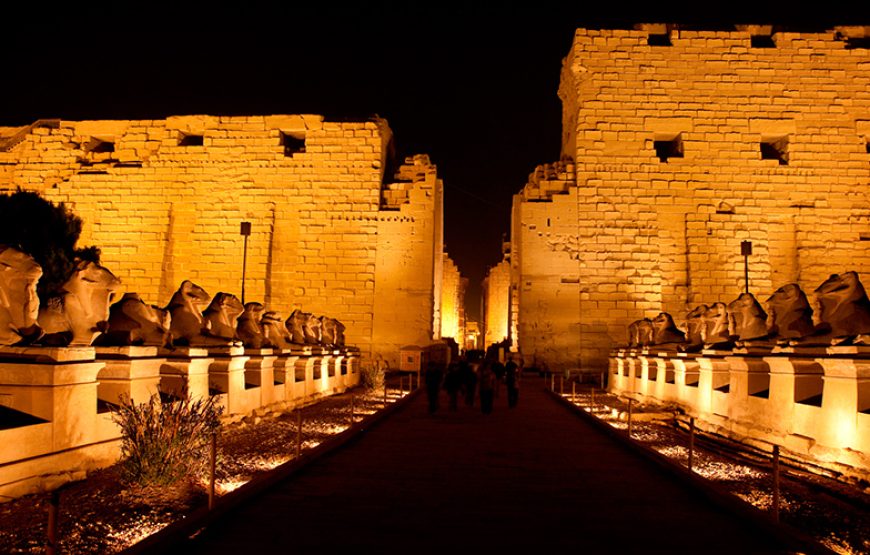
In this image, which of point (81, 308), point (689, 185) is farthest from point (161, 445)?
point (689, 185)

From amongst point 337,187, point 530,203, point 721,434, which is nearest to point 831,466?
point 721,434

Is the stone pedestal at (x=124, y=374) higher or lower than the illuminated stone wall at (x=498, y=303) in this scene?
lower

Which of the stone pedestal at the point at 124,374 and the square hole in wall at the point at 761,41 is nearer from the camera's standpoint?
the stone pedestal at the point at 124,374

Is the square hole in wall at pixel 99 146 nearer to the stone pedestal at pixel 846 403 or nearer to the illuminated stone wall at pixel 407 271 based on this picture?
the illuminated stone wall at pixel 407 271

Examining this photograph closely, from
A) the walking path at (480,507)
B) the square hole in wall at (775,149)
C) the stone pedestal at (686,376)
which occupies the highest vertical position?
the square hole in wall at (775,149)

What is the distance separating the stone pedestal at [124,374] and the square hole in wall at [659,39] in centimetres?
2129

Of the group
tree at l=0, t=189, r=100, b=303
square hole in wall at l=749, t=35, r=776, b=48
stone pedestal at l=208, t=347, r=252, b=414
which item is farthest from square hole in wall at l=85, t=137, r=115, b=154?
square hole in wall at l=749, t=35, r=776, b=48

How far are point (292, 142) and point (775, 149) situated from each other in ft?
56.6

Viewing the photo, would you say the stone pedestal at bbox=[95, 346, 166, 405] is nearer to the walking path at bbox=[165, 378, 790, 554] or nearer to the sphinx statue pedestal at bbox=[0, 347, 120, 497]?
the sphinx statue pedestal at bbox=[0, 347, 120, 497]

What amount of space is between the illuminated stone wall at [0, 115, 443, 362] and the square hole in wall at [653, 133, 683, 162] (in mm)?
7973

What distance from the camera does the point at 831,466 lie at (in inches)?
261

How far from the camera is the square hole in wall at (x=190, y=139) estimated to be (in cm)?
2541

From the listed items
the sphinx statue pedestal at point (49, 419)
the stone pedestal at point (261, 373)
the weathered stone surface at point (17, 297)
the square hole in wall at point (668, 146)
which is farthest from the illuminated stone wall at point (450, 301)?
the weathered stone surface at point (17, 297)

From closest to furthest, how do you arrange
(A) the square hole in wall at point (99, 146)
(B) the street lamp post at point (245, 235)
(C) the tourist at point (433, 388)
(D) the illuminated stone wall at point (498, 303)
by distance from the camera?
(C) the tourist at point (433, 388) → (B) the street lamp post at point (245, 235) → (A) the square hole in wall at point (99, 146) → (D) the illuminated stone wall at point (498, 303)
